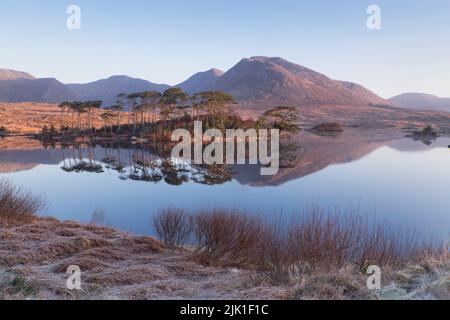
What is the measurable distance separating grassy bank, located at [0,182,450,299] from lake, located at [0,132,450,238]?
1.35 m

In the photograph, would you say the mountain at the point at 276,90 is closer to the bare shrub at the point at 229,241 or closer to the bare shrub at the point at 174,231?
the bare shrub at the point at 174,231

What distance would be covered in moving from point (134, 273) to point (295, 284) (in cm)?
210

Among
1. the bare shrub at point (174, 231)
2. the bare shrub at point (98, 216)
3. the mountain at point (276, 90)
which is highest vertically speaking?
the mountain at point (276, 90)

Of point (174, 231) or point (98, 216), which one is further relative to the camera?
point (98, 216)

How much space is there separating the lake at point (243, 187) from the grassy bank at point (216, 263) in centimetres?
135

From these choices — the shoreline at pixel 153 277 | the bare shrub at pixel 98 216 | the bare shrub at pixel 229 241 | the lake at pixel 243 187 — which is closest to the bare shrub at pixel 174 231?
the shoreline at pixel 153 277

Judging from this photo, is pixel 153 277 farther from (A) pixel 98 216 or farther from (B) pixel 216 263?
(A) pixel 98 216

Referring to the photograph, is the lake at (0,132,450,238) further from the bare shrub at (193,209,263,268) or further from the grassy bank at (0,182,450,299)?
the grassy bank at (0,182,450,299)

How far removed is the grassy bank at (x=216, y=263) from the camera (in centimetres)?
387

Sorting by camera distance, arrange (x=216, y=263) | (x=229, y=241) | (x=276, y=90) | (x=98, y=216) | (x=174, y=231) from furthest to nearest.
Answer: (x=276, y=90)
(x=98, y=216)
(x=174, y=231)
(x=229, y=241)
(x=216, y=263)

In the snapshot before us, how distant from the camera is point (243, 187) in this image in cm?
1617

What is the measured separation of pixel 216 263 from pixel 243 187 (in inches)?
400

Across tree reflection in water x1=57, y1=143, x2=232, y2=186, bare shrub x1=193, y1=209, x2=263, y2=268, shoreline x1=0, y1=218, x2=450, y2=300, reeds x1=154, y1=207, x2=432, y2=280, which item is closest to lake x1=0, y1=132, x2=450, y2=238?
tree reflection in water x1=57, y1=143, x2=232, y2=186

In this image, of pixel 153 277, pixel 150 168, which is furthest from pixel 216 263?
pixel 150 168
